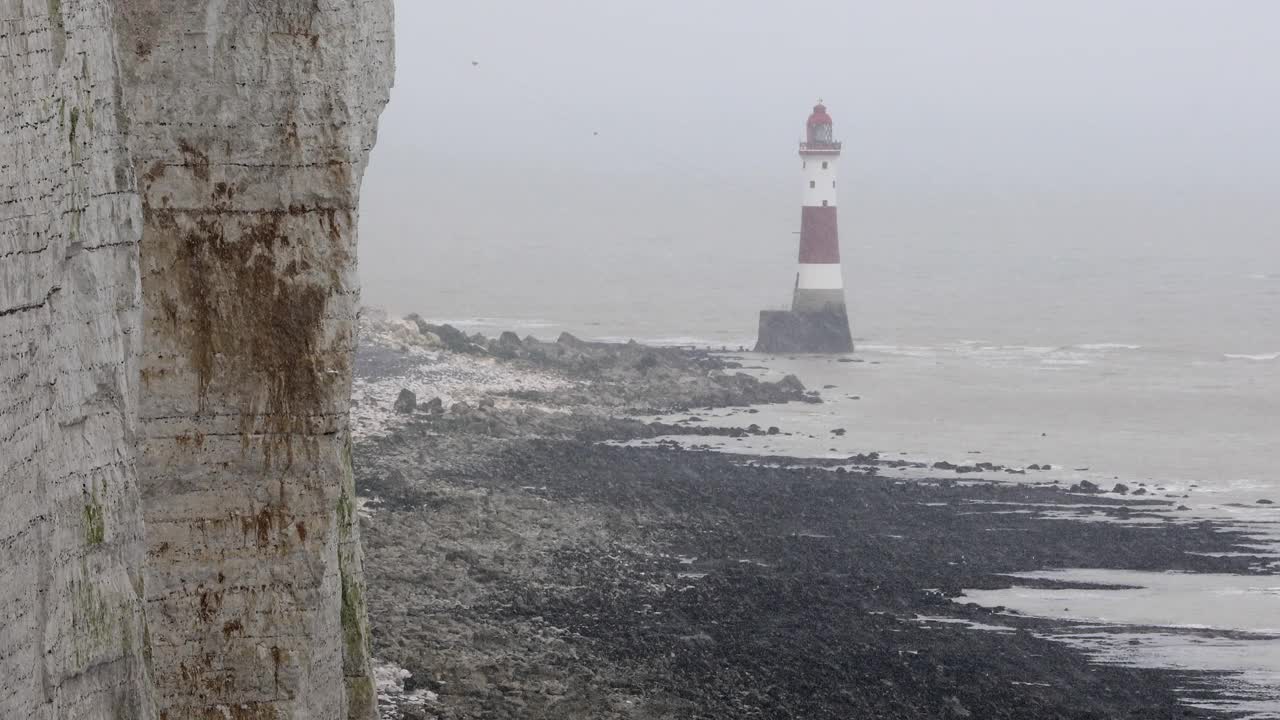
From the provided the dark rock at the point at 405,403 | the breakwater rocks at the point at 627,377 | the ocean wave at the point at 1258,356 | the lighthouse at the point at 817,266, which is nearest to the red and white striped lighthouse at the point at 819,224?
the lighthouse at the point at 817,266

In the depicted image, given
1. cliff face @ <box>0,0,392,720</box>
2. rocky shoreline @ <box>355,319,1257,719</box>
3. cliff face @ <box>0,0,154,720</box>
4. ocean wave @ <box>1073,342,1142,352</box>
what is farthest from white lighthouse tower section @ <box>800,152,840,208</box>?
cliff face @ <box>0,0,154,720</box>

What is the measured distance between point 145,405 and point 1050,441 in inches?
1103

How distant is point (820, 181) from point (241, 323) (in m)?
43.0

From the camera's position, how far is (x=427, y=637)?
14492 millimetres

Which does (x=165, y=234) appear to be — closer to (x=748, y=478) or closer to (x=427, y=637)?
(x=427, y=637)

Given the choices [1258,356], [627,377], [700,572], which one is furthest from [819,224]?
[700,572]

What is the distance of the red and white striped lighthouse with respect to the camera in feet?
163

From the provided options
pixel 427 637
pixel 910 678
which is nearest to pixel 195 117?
pixel 427 637

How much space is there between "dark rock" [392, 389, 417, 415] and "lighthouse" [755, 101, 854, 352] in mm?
22709

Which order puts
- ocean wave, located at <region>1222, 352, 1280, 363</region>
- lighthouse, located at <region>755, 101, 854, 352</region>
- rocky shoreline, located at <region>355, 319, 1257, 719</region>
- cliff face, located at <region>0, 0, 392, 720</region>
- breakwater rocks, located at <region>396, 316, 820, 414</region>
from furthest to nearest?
1. ocean wave, located at <region>1222, 352, 1280, 363</region>
2. lighthouse, located at <region>755, 101, 854, 352</region>
3. breakwater rocks, located at <region>396, 316, 820, 414</region>
4. rocky shoreline, located at <region>355, 319, 1257, 719</region>
5. cliff face, located at <region>0, 0, 392, 720</region>

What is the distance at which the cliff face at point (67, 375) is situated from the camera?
3861mm

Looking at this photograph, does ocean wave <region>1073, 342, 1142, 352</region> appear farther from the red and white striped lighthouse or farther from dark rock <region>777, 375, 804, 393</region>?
dark rock <region>777, 375, 804, 393</region>

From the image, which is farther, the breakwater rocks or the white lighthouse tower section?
the white lighthouse tower section

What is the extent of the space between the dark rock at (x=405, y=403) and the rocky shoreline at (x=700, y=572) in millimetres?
121
